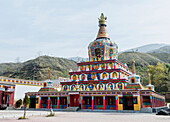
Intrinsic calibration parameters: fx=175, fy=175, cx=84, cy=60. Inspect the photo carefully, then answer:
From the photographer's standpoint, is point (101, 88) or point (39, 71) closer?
point (101, 88)

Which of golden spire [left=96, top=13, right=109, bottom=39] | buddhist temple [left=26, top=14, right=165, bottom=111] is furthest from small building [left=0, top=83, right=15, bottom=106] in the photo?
golden spire [left=96, top=13, right=109, bottom=39]

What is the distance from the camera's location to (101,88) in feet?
107

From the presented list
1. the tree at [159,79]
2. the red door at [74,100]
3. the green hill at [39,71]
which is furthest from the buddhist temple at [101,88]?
the green hill at [39,71]

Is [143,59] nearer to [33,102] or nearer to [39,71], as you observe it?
[39,71]

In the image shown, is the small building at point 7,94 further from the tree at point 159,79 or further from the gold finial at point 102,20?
the tree at point 159,79

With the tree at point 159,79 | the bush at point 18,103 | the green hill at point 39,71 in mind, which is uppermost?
the green hill at point 39,71

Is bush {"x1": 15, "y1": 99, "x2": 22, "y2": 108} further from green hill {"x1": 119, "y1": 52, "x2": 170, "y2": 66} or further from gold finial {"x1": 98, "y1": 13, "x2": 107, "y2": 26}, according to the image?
green hill {"x1": 119, "y1": 52, "x2": 170, "y2": 66}

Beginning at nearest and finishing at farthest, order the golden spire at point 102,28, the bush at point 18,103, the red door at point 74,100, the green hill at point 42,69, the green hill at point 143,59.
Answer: the red door at point 74,100 < the bush at point 18,103 < the golden spire at point 102,28 < the green hill at point 42,69 < the green hill at point 143,59

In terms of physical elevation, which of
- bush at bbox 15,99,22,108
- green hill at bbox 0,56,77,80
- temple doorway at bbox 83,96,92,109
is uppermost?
green hill at bbox 0,56,77,80

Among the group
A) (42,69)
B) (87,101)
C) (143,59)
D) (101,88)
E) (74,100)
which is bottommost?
(87,101)

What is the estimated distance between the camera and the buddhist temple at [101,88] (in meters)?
29.6

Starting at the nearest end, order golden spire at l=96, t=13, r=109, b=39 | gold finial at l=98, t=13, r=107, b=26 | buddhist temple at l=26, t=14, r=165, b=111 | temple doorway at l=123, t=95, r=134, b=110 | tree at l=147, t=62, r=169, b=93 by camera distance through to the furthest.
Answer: buddhist temple at l=26, t=14, r=165, b=111, temple doorway at l=123, t=95, r=134, b=110, golden spire at l=96, t=13, r=109, b=39, gold finial at l=98, t=13, r=107, b=26, tree at l=147, t=62, r=169, b=93

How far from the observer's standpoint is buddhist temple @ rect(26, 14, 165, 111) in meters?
29.6

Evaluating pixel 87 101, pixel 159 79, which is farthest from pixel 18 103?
pixel 159 79
